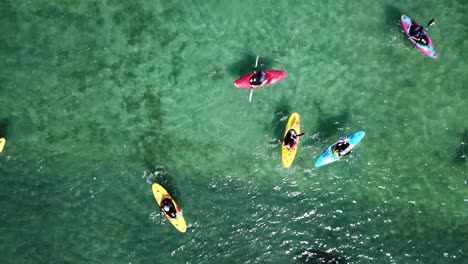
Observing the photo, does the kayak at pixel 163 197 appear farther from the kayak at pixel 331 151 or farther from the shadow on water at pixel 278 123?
the kayak at pixel 331 151

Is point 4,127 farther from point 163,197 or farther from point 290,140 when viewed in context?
point 290,140

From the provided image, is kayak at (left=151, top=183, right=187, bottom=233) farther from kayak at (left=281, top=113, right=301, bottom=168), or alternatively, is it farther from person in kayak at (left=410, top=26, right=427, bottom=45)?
person in kayak at (left=410, top=26, right=427, bottom=45)

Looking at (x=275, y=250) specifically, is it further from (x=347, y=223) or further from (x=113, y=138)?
(x=113, y=138)

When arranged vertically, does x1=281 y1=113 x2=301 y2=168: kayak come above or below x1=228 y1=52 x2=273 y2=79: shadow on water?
below

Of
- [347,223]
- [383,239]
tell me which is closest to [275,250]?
[347,223]

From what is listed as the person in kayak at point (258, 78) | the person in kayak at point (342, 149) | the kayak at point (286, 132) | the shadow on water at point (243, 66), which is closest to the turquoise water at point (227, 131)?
the shadow on water at point (243, 66)

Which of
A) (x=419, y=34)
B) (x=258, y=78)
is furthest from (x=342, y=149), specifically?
(x=419, y=34)

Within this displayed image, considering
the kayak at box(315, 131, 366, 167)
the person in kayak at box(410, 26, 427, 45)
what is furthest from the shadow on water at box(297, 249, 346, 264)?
the person in kayak at box(410, 26, 427, 45)
